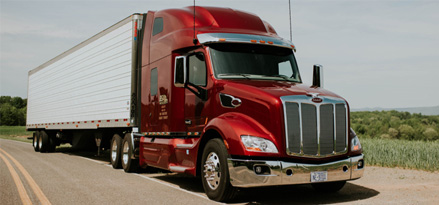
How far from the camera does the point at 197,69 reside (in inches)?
343

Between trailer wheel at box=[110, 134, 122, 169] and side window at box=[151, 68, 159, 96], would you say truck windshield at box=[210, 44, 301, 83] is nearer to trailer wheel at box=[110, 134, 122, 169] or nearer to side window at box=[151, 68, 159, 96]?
side window at box=[151, 68, 159, 96]

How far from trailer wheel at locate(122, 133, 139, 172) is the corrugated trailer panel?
0.56m

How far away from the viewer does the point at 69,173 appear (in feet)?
39.7

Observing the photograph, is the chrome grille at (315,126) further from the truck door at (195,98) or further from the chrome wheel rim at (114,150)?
the chrome wheel rim at (114,150)

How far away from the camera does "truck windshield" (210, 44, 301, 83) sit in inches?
325

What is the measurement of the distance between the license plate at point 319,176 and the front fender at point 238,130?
712 mm

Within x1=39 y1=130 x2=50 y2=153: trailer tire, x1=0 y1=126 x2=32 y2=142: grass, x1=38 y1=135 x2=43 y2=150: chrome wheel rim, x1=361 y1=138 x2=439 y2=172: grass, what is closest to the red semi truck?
x1=361 y1=138 x2=439 y2=172: grass

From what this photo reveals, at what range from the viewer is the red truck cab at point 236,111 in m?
6.89

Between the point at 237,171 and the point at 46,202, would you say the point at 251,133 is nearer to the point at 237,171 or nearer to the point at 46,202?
the point at 237,171

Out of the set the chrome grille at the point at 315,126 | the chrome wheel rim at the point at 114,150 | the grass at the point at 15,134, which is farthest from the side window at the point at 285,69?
the grass at the point at 15,134

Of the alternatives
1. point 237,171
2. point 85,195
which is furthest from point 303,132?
point 85,195

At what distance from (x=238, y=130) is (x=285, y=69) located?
2340 millimetres

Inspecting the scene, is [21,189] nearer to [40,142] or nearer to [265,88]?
[265,88]

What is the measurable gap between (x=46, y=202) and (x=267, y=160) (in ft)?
12.5
